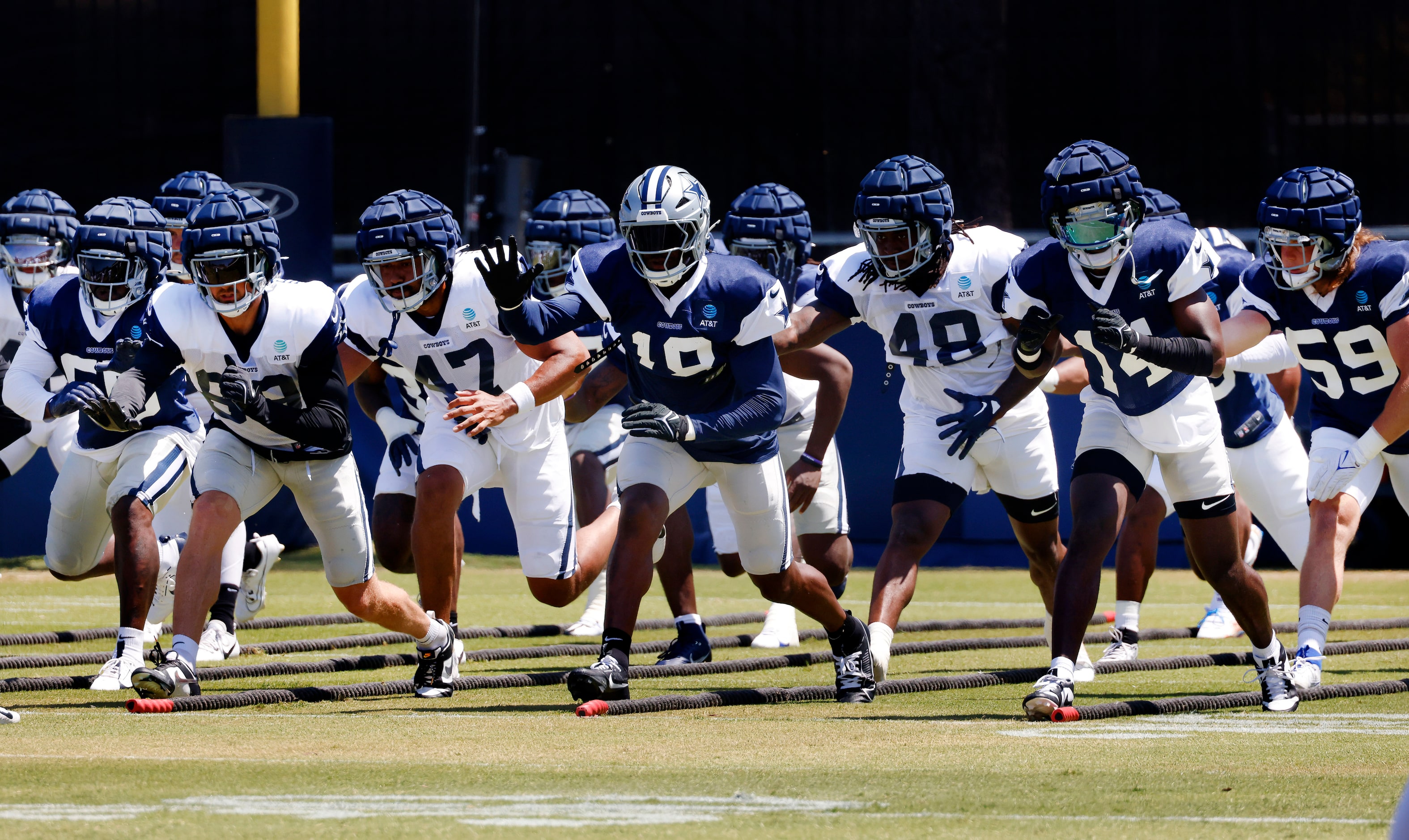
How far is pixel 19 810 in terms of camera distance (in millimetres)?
4227

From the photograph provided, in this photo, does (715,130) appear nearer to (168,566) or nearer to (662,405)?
(168,566)

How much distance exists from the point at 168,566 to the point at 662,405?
265 cm

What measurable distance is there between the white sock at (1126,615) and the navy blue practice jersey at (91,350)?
3.81 metres

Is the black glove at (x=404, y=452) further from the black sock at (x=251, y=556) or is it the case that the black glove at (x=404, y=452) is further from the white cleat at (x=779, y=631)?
the white cleat at (x=779, y=631)

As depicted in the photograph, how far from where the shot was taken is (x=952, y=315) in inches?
276

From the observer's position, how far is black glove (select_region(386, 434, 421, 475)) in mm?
7566

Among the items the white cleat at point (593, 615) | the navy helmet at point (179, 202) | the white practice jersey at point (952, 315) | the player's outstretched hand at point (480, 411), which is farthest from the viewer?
the white cleat at point (593, 615)

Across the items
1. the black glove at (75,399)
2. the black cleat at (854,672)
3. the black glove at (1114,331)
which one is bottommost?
the black cleat at (854,672)

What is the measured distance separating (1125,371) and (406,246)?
97.3 inches

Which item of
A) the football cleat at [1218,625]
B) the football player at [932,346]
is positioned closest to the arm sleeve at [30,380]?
the football player at [932,346]

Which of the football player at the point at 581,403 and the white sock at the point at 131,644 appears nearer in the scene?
the white sock at the point at 131,644

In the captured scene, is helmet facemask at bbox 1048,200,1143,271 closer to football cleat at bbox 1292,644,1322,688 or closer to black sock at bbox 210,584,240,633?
football cleat at bbox 1292,644,1322,688

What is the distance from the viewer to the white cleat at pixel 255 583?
27.6 ft

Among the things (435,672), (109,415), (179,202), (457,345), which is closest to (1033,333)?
(457,345)
